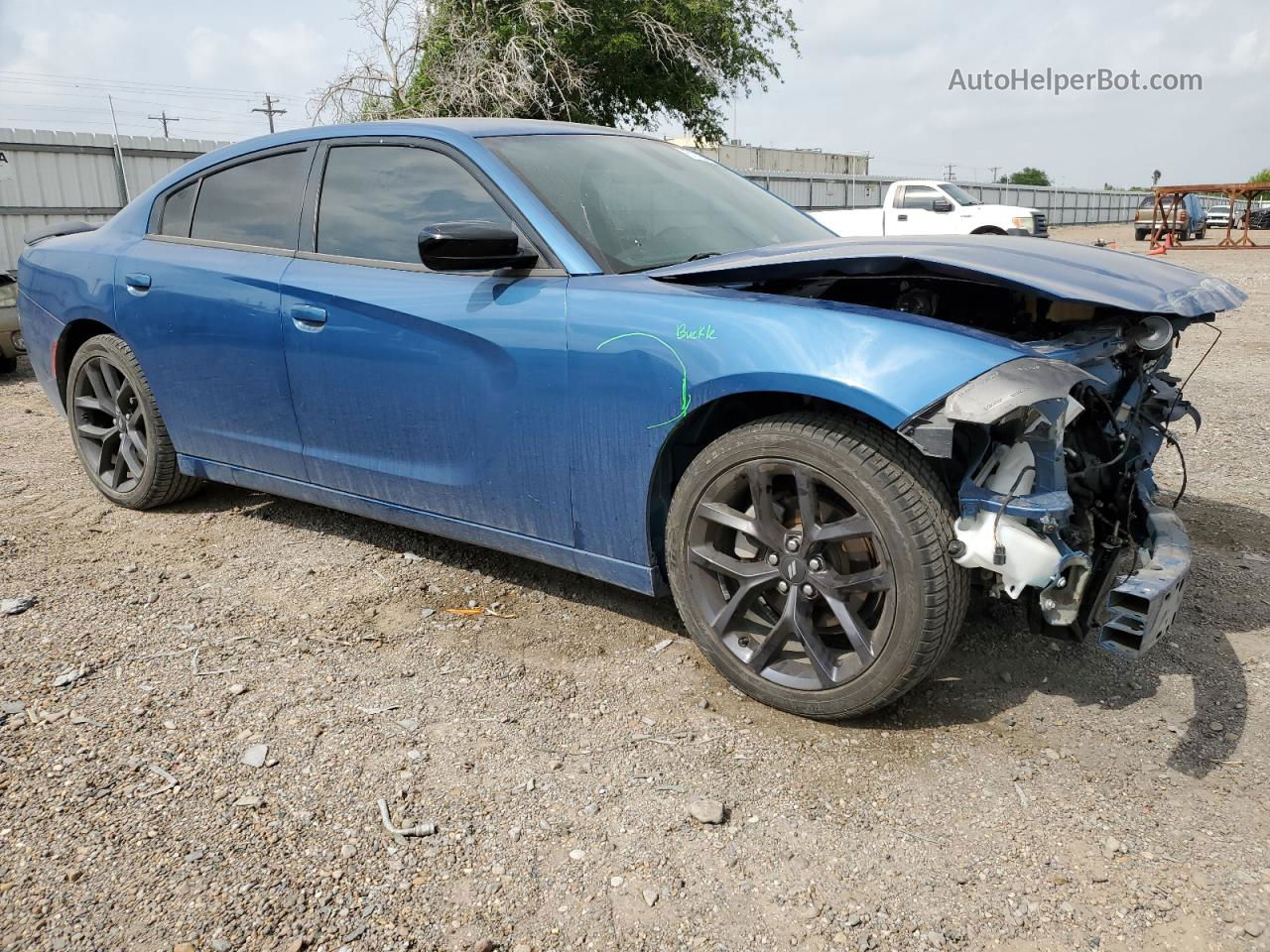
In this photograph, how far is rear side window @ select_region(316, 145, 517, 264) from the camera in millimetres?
3314

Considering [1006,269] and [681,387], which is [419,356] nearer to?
[681,387]

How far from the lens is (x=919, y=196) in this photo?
18.2 m

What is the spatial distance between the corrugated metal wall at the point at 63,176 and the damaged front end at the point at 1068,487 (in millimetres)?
13552

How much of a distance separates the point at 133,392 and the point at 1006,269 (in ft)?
12.4

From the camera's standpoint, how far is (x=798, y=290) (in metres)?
3.00

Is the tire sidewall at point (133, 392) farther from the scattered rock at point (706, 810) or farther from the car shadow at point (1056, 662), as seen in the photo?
the scattered rock at point (706, 810)

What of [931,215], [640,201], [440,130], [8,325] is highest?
[440,130]

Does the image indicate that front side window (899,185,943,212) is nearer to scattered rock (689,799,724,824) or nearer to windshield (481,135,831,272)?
windshield (481,135,831,272)

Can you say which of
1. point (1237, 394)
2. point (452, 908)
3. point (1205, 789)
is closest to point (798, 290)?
point (1205, 789)

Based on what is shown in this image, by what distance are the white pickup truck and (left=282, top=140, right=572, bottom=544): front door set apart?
13.9m

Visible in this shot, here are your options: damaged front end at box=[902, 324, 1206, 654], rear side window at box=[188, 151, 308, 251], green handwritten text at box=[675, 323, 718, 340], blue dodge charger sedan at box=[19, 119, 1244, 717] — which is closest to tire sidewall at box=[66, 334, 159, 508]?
blue dodge charger sedan at box=[19, 119, 1244, 717]

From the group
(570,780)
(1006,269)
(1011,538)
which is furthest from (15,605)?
(1006,269)

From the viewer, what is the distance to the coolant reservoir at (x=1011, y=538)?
7.78 feet

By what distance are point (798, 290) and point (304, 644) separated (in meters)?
1.99
